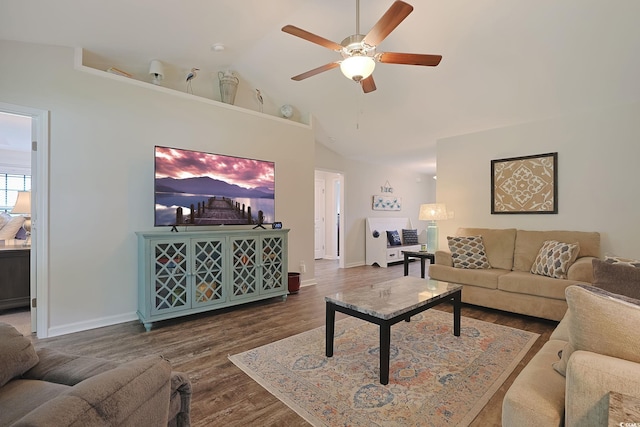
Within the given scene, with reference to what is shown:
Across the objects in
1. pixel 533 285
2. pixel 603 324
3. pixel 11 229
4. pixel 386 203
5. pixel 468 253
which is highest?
pixel 386 203

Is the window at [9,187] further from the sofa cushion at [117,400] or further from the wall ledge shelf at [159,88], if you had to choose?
the sofa cushion at [117,400]

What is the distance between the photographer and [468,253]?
12.8 ft

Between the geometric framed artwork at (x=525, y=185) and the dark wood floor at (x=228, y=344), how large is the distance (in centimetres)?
154

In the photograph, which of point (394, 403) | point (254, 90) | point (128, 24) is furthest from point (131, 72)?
point (394, 403)

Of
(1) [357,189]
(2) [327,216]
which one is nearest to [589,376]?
(1) [357,189]

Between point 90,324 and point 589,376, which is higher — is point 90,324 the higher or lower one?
the lower one

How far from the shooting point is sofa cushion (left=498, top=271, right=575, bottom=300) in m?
3.05

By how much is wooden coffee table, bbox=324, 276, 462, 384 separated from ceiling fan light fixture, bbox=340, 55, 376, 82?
1687 mm

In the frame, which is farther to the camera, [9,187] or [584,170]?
[9,187]

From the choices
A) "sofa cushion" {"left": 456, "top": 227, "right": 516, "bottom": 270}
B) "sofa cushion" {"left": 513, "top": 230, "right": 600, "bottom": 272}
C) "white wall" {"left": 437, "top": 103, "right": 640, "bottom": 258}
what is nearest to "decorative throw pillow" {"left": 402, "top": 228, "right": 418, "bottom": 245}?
"white wall" {"left": 437, "top": 103, "right": 640, "bottom": 258}

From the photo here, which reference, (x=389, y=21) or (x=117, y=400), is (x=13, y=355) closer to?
(x=117, y=400)

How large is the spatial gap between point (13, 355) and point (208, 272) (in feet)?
7.06

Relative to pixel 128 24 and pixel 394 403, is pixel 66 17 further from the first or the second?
pixel 394 403

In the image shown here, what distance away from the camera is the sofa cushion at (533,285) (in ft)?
10.0
